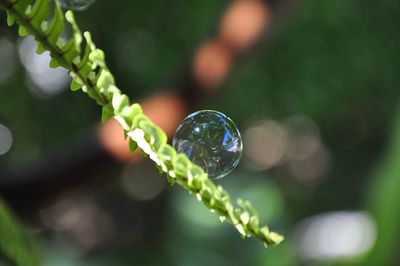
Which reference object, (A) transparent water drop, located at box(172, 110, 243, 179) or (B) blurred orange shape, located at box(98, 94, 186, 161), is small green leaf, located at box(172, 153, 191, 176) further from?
(B) blurred orange shape, located at box(98, 94, 186, 161)

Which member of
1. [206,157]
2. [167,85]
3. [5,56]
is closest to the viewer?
[206,157]

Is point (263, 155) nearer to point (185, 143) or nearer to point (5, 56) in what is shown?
point (5, 56)

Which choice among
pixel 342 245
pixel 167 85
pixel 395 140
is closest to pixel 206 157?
pixel 167 85

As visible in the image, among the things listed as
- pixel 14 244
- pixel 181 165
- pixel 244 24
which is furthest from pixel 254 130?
pixel 181 165

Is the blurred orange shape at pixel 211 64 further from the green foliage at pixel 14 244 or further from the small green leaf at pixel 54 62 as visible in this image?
the small green leaf at pixel 54 62

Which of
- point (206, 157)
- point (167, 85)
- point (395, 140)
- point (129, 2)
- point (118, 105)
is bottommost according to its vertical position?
point (118, 105)

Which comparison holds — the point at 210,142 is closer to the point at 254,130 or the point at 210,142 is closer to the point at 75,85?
the point at 75,85
